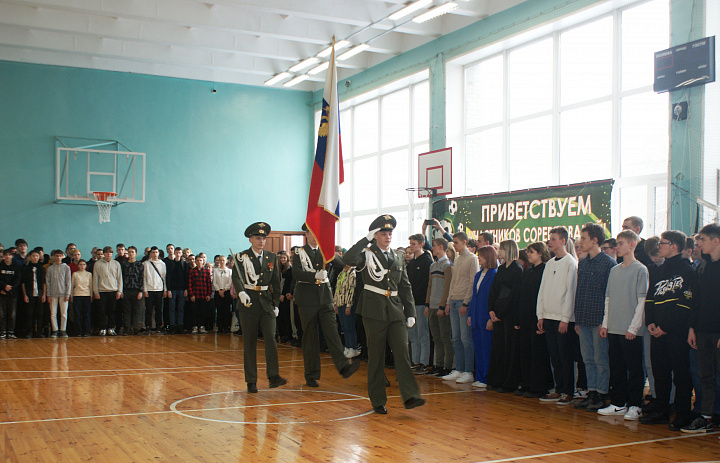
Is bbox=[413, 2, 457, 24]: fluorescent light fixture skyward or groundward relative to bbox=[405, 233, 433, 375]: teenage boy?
skyward

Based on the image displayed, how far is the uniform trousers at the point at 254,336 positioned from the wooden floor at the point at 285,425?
24cm

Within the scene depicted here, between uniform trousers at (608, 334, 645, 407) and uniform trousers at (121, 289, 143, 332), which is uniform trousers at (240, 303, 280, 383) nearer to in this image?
uniform trousers at (608, 334, 645, 407)

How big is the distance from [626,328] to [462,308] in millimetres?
2254

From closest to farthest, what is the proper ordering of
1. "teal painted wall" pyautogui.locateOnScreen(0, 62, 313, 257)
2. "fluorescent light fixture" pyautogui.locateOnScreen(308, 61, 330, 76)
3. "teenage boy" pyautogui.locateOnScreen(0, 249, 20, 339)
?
"teenage boy" pyautogui.locateOnScreen(0, 249, 20, 339)
"fluorescent light fixture" pyautogui.locateOnScreen(308, 61, 330, 76)
"teal painted wall" pyautogui.locateOnScreen(0, 62, 313, 257)

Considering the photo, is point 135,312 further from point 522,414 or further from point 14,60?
point 522,414

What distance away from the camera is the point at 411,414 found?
639 centimetres

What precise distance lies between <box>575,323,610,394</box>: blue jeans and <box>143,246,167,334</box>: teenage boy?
1015 centimetres

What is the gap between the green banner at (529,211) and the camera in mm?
10195

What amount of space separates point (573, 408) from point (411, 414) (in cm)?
172

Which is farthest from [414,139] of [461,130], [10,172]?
[10,172]

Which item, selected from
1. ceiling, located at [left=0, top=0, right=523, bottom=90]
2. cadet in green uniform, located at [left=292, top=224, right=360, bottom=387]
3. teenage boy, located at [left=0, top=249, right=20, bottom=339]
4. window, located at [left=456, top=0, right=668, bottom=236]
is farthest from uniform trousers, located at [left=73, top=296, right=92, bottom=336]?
window, located at [left=456, top=0, right=668, bottom=236]

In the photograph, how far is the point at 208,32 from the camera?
15492mm

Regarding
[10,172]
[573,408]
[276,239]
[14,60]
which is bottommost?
[573,408]

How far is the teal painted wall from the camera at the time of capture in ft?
53.5
